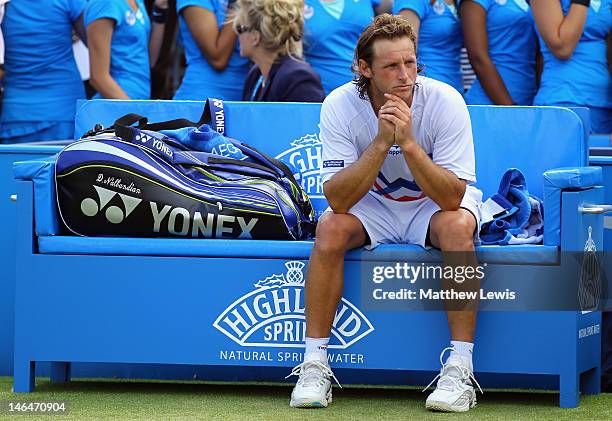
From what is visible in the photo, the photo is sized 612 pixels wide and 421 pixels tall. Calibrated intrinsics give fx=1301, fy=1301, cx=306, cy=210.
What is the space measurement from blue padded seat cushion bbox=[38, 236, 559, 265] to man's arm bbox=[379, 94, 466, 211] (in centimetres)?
22

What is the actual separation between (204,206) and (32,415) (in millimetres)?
946

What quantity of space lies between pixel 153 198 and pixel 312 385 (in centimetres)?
88

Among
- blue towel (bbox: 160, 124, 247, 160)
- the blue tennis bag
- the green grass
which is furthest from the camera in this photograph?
blue towel (bbox: 160, 124, 247, 160)

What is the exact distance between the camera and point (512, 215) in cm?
477

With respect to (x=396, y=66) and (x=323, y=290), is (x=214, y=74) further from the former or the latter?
(x=323, y=290)

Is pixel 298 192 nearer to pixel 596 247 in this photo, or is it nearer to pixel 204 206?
pixel 204 206

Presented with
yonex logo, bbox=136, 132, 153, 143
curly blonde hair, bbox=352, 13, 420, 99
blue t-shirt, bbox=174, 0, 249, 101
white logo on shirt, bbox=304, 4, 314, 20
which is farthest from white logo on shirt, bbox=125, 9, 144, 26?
curly blonde hair, bbox=352, 13, 420, 99

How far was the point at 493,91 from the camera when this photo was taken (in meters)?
6.46

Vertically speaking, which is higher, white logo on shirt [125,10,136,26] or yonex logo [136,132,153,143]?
white logo on shirt [125,10,136,26]

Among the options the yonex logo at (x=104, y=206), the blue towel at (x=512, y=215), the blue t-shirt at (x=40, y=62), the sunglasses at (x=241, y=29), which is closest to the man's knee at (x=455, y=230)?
the blue towel at (x=512, y=215)

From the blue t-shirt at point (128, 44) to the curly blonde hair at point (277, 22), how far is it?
78 cm

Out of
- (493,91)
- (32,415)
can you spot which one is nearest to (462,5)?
(493,91)

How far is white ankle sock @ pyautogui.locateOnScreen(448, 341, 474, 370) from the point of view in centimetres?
436

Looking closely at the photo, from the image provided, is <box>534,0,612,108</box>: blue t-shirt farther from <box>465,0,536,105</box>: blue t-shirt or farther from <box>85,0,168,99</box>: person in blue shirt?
<box>85,0,168,99</box>: person in blue shirt
